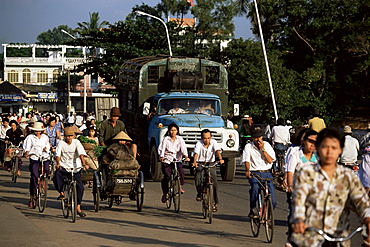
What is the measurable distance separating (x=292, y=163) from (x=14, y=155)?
1344 cm

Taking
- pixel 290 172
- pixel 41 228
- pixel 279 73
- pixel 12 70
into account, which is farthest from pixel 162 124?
pixel 12 70

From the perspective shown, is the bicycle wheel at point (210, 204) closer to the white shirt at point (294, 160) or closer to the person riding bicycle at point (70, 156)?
the person riding bicycle at point (70, 156)

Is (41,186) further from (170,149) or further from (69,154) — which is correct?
(170,149)

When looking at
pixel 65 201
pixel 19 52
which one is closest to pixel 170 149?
pixel 65 201

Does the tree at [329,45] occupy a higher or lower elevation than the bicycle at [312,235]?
higher

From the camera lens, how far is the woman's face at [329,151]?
5.61 meters

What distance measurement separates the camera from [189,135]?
20.3m

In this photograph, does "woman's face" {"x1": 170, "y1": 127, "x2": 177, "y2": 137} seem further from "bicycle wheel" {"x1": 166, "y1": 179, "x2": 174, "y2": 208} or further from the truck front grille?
the truck front grille

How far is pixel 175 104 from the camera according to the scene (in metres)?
21.4

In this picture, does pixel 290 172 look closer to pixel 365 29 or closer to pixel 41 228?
pixel 41 228

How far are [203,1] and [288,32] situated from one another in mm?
22073

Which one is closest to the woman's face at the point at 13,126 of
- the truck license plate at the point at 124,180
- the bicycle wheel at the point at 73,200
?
the truck license plate at the point at 124,180

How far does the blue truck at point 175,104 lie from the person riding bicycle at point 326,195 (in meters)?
14.5

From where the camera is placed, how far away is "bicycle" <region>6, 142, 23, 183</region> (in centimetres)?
2122
